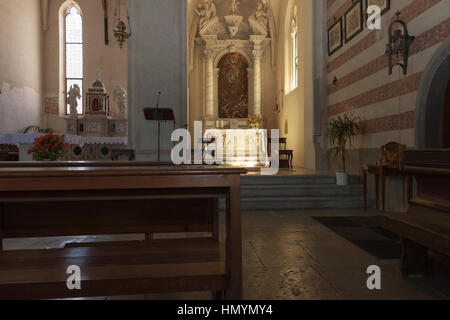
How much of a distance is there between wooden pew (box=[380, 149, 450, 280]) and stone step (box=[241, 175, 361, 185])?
363 cm

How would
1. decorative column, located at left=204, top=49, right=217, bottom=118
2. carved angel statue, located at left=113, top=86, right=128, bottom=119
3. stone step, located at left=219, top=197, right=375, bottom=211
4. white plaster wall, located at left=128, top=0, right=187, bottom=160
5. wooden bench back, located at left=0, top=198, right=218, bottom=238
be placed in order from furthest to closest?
decorative column, located at left=204, top=49, right=217, bottom=118 → carved angel statue, located at left=113, top=86, right=128, bottom=119 → white plaster wall, located at left=128, top=0, right=187, bottom=160 → stone step, located at left=219, top=197, right=375, bottom=211 → wooden bench back, located at left=0, top=198, right=218, bottom=238

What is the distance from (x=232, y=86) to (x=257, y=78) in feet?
3.52

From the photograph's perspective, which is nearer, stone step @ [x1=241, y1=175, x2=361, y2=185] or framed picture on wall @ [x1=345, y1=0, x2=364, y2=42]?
stone step @ [x1=241, y1=175, x2=361, y2=185]

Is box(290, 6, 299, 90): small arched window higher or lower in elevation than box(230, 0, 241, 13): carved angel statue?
lower

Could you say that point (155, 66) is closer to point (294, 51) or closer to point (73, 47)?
point (294, 51)

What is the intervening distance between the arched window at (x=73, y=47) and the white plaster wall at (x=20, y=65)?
1122mm

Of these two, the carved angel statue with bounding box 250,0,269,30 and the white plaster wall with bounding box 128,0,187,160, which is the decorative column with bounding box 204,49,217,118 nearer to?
the carved angel statue with bounding box 250,0,269,30

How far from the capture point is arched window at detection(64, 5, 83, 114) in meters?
15.7

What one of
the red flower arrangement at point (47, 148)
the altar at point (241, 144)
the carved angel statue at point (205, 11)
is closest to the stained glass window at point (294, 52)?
the altar at point (241, 144)

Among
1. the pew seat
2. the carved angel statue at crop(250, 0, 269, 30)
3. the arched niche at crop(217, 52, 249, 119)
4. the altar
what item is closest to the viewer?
the pew seat

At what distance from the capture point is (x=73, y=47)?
15.8 m

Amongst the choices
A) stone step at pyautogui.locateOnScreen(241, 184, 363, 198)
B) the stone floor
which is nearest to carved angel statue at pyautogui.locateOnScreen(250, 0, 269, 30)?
stone step at pyautogui.locateOnScreen(241, 184, 363, 198)

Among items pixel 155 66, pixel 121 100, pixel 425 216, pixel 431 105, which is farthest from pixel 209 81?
pixel 425 216
